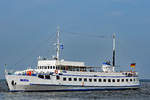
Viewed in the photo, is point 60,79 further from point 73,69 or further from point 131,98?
point 131,98

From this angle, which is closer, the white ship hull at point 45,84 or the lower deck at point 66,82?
the white ship hull at point 45,84

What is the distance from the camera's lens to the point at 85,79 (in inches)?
2349

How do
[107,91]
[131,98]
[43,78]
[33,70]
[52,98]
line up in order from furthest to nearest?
[107,91] → [33,70] → [43,78] → [131,98] → [52,98]

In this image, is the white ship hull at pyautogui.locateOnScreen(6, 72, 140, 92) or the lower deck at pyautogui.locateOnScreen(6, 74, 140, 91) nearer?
the white ship hull at pyautogui.locateOnScreen(6, 72, 140, 92)

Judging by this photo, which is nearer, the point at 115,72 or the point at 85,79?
the point at 85,79

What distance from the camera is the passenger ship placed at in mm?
54625

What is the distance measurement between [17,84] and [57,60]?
8.70 metres

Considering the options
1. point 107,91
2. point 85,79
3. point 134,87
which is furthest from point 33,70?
point 134,87

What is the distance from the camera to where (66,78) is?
189 feet

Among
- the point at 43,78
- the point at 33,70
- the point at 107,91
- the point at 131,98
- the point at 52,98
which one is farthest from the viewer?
the point at 107,91

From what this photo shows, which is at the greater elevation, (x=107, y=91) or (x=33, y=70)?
(x=33, y=70)

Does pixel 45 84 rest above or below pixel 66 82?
below

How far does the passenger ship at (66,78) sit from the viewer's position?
54.6 metres

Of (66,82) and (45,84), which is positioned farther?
(66,82)
